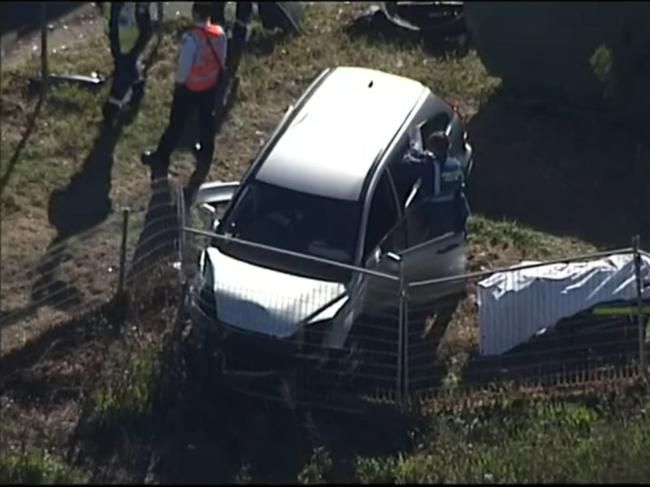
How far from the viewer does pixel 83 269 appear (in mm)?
14531

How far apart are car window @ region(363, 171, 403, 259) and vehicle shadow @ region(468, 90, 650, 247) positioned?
245cm

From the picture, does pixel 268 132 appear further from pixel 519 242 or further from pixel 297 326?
pixel 297 326

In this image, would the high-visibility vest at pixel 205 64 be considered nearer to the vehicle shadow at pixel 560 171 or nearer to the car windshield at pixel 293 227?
the car windshield at pixel 293 227

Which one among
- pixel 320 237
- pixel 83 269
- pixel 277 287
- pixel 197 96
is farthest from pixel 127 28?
pixel 277 287

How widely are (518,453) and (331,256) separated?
8.09ft

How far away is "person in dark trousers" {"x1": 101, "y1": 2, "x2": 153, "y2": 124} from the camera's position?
17.3 metres

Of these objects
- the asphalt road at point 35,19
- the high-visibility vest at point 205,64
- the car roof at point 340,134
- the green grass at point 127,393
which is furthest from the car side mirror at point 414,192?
the asphalt road at point 35,19

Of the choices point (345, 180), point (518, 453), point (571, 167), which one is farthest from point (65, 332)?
point (571, 167)

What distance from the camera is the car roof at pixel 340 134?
1328cm

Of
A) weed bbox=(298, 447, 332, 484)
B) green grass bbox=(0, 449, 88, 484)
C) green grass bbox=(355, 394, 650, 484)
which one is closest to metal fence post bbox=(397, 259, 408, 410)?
green grass bbox=(355, 394, 650, 484)

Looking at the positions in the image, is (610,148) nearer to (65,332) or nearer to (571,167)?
(571,167)

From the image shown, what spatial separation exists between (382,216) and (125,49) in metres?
5.27

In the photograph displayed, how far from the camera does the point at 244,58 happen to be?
18.7m

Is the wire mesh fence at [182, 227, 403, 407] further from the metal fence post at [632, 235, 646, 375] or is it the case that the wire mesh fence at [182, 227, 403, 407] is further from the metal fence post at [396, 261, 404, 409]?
the metal fence post at [632, 235, 646, 375]
